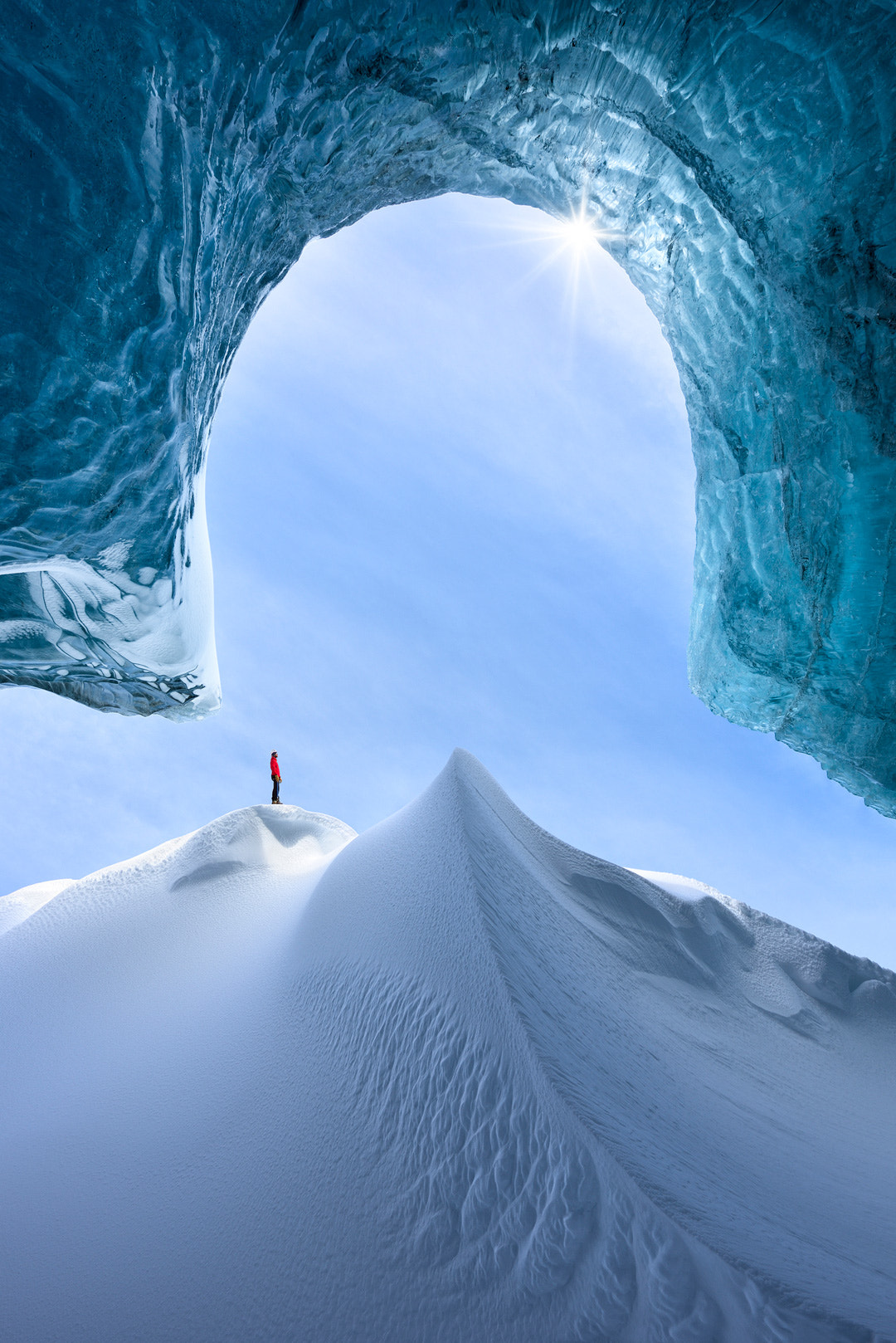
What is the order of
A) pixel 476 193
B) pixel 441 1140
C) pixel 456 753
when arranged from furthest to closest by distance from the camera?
pixel 456 753
pixel 476 193
pixel 441 1140

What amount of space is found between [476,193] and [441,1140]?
16.4 ft

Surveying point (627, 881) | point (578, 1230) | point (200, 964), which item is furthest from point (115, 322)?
point (627, 881)

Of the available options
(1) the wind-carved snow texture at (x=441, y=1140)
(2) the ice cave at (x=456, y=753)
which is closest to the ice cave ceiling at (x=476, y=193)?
(2) the ice cave at (x=456, y=753)

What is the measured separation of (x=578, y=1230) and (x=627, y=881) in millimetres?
Result: 3571

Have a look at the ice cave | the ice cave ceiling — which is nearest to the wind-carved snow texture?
the ice cave

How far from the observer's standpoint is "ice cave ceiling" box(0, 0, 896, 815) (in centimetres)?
204

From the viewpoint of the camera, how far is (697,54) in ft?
9.12

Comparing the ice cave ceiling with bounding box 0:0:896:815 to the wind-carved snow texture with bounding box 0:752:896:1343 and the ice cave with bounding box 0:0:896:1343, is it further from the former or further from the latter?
the wind-carved snow texture with bounding box 0:752:896:1343

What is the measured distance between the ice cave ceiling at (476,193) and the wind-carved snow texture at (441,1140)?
183 cm

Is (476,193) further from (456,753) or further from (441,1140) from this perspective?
(441,1140)

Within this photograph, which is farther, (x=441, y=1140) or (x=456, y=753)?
(x=456, y=753)

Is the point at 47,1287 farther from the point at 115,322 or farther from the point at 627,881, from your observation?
the point at 627,881

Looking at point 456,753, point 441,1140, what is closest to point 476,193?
point 456,753

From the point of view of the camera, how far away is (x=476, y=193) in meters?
4.18
